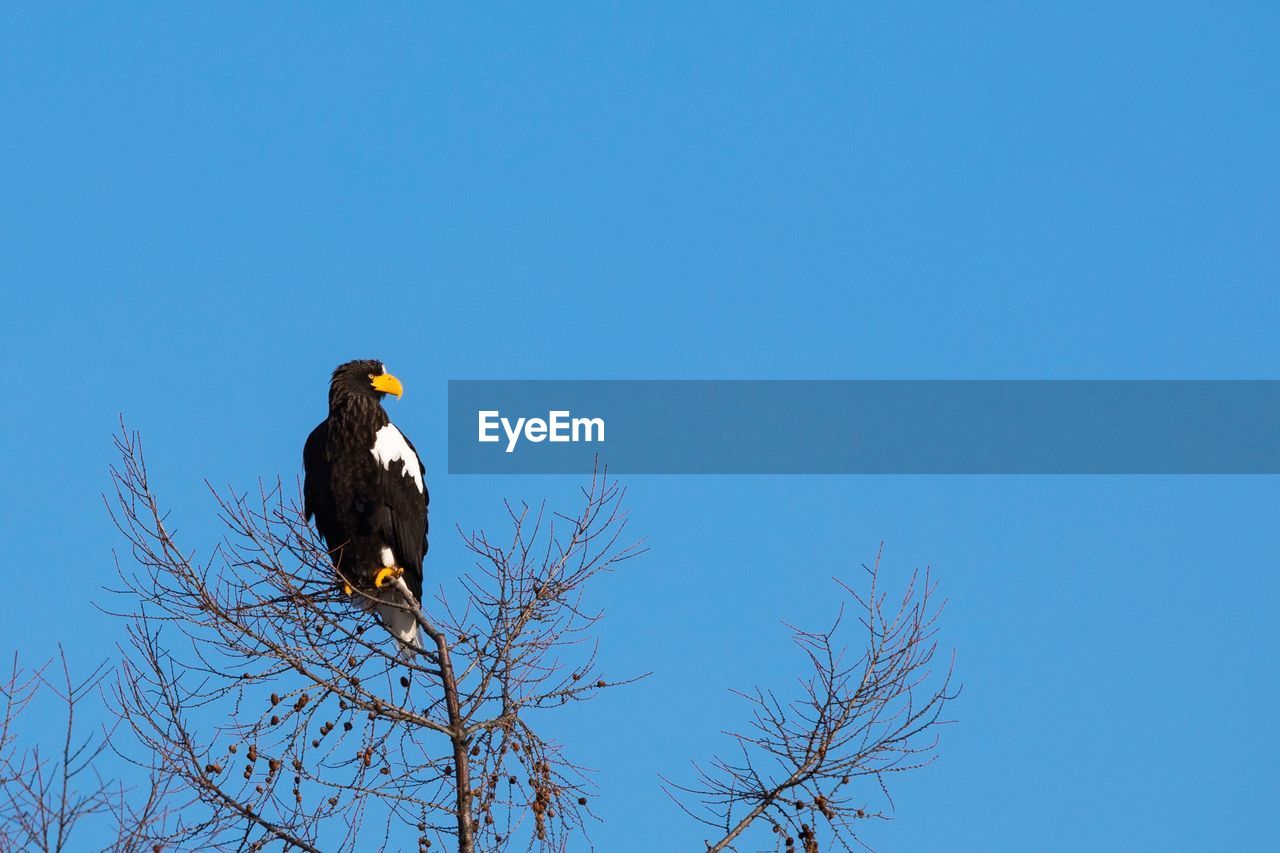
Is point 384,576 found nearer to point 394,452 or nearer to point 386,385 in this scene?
point 394,452

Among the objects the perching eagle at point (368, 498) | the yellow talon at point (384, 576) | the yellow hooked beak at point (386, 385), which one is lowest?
the yellow talon at point (384, 576)

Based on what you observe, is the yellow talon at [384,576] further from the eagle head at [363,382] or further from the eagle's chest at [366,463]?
the eagle head at [363,382]

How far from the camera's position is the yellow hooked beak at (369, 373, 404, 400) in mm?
9766

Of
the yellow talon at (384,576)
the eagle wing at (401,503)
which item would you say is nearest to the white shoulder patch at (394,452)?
the eagle wing at (401,503)

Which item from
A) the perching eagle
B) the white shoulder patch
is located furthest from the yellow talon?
the white shoulder patch

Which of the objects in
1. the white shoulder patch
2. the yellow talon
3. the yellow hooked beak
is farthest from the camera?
the yellow hooked beak

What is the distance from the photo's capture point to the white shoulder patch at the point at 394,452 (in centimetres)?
937

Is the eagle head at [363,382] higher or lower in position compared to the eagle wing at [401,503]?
higher

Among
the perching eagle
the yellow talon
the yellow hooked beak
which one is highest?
the yellow hooked beak

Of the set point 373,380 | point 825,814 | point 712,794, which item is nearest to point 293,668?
point 712,794

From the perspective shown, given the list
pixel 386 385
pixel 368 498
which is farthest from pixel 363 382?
pixel 368 498

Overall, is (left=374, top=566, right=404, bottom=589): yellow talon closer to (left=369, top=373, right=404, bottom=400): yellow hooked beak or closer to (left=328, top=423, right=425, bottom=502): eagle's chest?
(left=328, top=423, right=425, bottom=502): eagle's chest

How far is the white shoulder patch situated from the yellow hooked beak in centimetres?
25

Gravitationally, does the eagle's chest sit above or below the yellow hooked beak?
below
